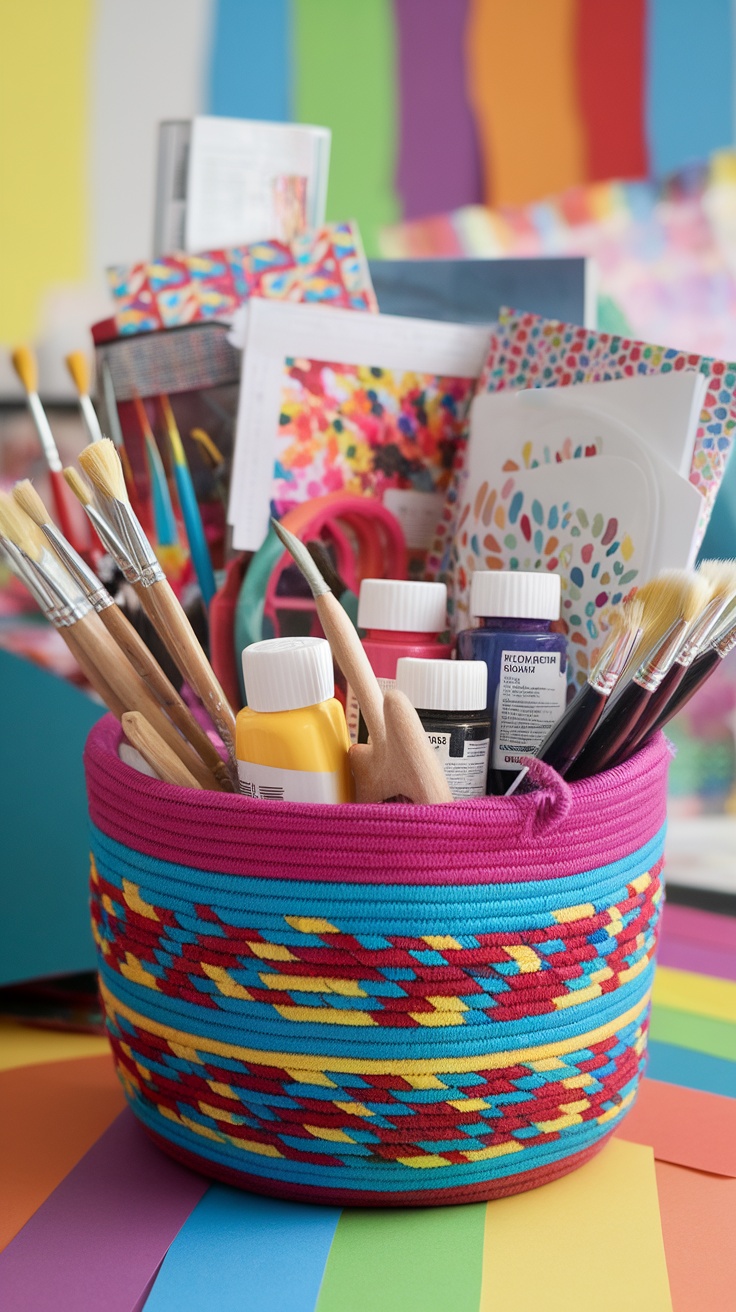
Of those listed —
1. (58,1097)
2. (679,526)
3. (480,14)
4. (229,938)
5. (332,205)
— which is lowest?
(58,1097)

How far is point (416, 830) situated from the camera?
36cm

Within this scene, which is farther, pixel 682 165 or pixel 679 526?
pixel 682 165

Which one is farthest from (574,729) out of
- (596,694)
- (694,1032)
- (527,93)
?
(527,93)

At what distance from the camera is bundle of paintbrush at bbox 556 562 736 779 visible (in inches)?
15.5

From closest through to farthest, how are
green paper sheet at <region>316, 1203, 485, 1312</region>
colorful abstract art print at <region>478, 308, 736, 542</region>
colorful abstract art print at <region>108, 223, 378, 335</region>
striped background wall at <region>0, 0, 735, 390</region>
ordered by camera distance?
green paper sheet at <region>316, 1203, 485, 1312</region> → colorful abstract art print at <region>478, 308, 736, 542</region> → colorful abstract art print at <region>108, 223, 378, 335</region> → striped background wall at <region>0, 0, 735, 390</region>

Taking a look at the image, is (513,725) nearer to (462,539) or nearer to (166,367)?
(462,539)

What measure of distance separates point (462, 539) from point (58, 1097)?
32 centimetres

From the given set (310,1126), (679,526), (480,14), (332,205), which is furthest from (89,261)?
(310,1126)

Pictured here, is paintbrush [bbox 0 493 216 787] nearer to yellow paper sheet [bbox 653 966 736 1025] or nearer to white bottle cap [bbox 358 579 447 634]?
white bottle cap [bbox 358 579 447 634]

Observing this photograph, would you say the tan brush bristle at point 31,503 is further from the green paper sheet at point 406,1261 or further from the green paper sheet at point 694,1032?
the green paper sheet at point 694,1032

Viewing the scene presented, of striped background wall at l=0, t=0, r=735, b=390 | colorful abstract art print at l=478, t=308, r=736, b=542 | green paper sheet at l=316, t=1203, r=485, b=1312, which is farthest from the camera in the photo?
striped background wall at l=0, t=0, r=735, b=390

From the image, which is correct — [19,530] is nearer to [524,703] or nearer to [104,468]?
[104,468]

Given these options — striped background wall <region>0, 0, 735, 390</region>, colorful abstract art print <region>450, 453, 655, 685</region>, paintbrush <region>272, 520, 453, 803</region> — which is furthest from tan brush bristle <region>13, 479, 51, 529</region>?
striped background wall <region>0, 0, 735, 390</region>

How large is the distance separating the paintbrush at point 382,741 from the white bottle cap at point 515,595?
7 centimetres
